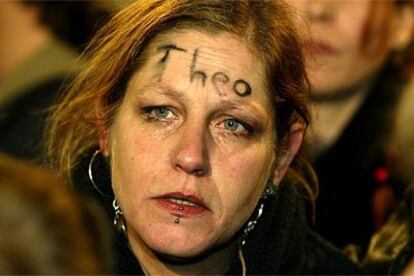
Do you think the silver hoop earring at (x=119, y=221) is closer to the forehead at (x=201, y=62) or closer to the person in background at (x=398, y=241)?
the forehead at (x=201, y=62)

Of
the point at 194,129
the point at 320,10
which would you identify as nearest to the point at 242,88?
Answer: the point at 194,129

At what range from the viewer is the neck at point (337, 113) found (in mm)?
3705

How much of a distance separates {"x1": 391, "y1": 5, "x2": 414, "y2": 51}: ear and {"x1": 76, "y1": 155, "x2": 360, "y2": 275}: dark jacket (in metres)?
1.20

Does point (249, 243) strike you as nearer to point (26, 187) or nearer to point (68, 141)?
point (68, 141)

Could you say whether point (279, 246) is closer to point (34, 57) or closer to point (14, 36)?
point (34, 57)

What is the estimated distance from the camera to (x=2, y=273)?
144 centimetres

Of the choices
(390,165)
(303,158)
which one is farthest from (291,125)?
(390,165)

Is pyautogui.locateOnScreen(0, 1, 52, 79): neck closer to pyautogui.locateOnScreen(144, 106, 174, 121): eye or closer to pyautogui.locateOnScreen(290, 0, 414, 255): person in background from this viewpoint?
pyautogui.locateOnScreen(290, 0, 414, 255): person in background

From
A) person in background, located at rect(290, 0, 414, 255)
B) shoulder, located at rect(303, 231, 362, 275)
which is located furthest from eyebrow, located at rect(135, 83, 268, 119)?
person in background, located at rect(290, 0, 414, 255)

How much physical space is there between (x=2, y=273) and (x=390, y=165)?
218cm

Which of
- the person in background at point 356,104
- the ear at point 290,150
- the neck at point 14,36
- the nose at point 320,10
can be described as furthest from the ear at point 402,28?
the neck at point 14,36

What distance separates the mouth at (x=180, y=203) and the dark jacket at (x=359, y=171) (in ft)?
2.98

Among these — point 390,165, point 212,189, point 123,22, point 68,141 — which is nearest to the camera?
point 212,189

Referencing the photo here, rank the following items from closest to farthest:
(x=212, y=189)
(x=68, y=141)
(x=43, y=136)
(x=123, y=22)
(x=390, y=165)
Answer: (x=212, y=189), (x=123, y=22), (x=68, y=141), (x=43, y=136), (x=390, y=165)
